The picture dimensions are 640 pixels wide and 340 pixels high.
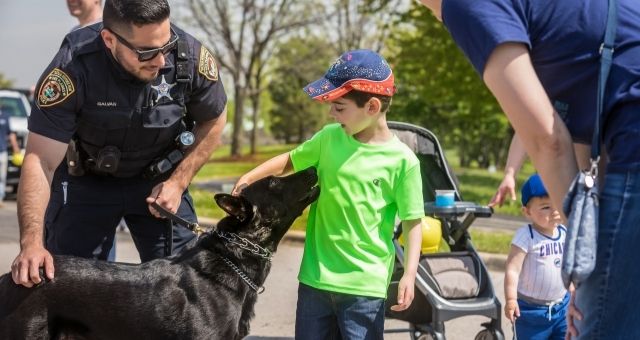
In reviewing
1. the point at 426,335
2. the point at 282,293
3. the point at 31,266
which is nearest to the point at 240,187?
the point at 31,266

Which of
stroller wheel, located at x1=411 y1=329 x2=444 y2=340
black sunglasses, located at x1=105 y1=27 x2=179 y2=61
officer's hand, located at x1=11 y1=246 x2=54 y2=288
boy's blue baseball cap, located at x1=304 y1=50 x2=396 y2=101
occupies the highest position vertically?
black sunglasses, located at x1=105 y1=27 x2=179 y2=61

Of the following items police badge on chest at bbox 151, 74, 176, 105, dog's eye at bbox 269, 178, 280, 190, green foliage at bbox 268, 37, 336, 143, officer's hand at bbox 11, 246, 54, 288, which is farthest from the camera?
green foliage at bbox 268, 37, 336, 143

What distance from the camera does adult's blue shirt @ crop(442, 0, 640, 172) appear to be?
79.7 inches

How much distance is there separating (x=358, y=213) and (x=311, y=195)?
0.26 meters

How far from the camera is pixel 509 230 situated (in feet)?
38.8

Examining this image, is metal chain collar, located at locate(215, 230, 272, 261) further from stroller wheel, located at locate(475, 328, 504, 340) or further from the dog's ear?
stroller wheel, located at locate(475, 328, 504, 340)

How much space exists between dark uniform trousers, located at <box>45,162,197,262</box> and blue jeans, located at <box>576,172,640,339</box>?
2580 millimetres

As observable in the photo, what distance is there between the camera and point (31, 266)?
321 centimetres

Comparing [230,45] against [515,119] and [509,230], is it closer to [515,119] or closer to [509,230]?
[509,230]

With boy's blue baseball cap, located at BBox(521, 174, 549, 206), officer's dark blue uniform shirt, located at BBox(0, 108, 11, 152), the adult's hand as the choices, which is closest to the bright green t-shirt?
the adult's hand

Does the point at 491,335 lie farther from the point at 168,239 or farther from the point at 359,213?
the point at 168,239

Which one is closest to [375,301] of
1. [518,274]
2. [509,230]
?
[518,274]

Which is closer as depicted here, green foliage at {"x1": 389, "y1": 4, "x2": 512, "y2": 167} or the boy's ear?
the boy's ear

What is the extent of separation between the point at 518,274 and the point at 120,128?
2.25 meters
